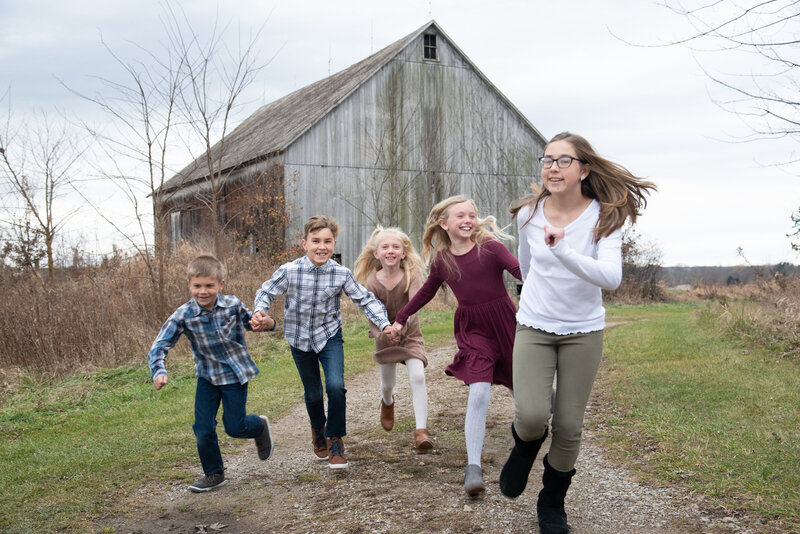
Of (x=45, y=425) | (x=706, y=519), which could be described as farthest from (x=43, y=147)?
(x=706, y=519)

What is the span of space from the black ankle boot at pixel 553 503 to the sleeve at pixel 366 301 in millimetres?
2041

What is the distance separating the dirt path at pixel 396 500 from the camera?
3.97m

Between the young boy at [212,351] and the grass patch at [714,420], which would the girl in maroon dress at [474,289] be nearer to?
the young boy at [212,351]

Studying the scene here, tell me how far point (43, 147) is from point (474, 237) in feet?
47.9

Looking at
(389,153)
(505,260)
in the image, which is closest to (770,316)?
(505,260)

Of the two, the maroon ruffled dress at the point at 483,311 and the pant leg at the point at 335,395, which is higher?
the maroon ruffled dress at the point at 483,311

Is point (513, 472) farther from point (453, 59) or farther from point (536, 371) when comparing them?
point (453, 59)

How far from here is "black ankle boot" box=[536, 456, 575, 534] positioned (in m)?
3.76

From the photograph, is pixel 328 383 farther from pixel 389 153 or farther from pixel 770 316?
pixel 389 153

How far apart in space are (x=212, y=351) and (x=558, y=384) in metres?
2.51

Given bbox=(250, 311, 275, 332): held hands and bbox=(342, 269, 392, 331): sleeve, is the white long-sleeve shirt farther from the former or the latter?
bbox=(250, 311, 275, 332): held hands

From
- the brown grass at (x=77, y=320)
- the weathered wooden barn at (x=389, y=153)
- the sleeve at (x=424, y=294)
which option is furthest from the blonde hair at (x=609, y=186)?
the weathered wooden barn at (x=389, y=153)

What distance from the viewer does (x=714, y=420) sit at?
6.31 m

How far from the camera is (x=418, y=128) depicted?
24.2m
